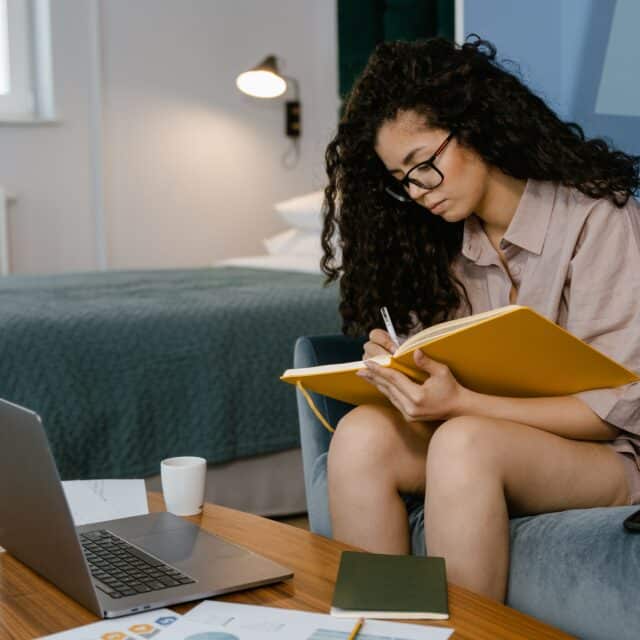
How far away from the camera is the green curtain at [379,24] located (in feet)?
10.6

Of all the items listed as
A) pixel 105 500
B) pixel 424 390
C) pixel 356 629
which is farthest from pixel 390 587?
pixel 105 500

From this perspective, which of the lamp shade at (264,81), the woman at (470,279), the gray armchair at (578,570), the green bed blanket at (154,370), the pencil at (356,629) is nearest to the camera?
the pencil at (356,629)

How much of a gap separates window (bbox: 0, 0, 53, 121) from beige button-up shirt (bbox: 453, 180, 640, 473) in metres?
2.62

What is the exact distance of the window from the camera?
140 inches

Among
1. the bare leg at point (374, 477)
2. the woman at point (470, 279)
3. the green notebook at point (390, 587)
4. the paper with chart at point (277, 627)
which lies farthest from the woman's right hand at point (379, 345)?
the paper with chart at point (277, 627)

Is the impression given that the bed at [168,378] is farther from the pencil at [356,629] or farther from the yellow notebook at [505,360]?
the pencil at [356,629]

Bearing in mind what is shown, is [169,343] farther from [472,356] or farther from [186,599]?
[186,599]

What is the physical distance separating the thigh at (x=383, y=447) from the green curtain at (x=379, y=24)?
81.2 inches

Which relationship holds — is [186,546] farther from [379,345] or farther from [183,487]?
[379,345]

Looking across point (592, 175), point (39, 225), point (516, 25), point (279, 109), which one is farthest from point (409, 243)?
point (279, 109)

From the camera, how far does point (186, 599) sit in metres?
0.87

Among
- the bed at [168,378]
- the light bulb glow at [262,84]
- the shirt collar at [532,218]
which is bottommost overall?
the bed at [168,378]

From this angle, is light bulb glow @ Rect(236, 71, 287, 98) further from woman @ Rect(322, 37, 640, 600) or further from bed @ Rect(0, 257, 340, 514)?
woman @ Rect(322, 37, 640, 600)

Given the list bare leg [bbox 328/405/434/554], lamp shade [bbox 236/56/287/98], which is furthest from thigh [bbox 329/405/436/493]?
lamp shade [bbox 236/56/287/98]
